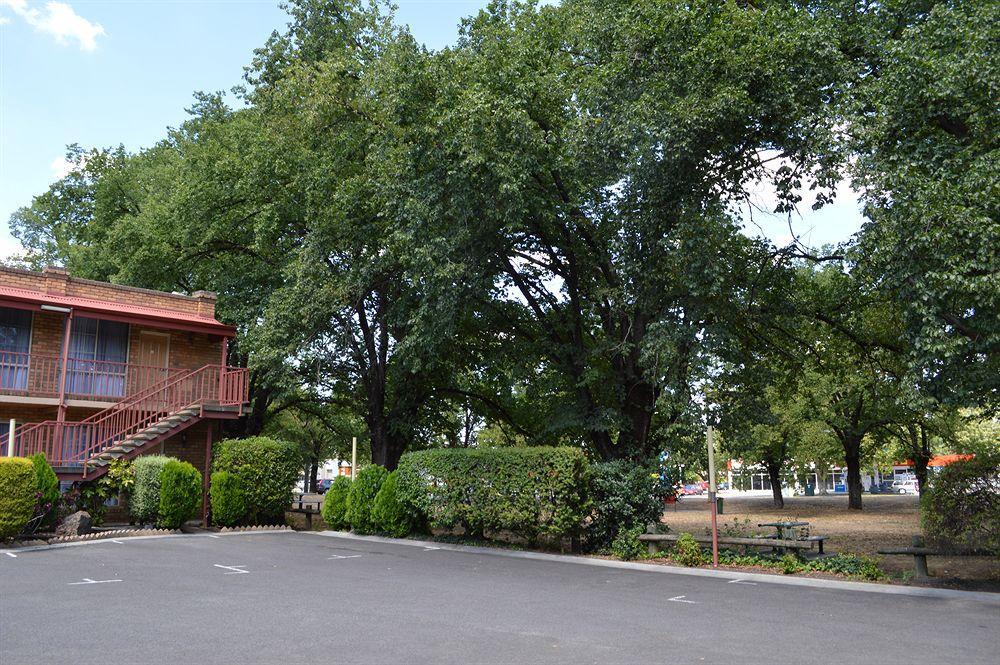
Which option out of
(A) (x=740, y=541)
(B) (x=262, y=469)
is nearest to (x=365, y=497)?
(B) (x=262, y=469)

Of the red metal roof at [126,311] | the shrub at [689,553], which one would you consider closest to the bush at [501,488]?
the shrub at [689,553]

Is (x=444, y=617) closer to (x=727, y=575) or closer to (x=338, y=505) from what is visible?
(x=727, y=575)

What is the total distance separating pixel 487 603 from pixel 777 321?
10945 millimetres

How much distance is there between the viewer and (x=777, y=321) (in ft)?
57.4

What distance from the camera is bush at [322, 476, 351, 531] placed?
21.5m

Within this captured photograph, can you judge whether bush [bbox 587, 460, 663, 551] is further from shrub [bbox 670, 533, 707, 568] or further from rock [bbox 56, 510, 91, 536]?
rock [bbox 56, 510, 91, 536]

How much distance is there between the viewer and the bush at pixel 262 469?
68.4 feet

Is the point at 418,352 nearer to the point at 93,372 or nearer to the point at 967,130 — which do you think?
the point at 93,372

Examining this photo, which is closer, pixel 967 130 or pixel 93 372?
pixel 967 130

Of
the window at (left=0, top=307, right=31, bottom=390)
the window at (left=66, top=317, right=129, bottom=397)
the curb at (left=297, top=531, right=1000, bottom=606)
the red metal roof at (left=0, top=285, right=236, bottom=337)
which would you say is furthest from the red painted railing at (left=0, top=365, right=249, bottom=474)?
the curb at (left=297, top=531, right=1000, bottom=606)

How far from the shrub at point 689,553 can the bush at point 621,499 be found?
4.31ft

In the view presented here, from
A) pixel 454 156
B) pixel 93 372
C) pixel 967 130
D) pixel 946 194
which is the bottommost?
pixel 93 372

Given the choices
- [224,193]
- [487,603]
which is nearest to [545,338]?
[487,603]

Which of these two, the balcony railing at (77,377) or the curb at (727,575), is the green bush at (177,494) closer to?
the balcony railing at (77,377)
